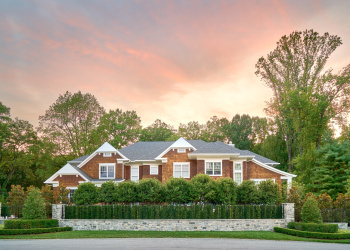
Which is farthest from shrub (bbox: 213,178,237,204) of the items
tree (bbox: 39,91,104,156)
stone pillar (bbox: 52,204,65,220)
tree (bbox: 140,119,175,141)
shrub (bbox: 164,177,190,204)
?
tree (bbox: 140,119,175,141)

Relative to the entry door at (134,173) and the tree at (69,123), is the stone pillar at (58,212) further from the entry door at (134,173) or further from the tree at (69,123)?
the tree at (69,123)

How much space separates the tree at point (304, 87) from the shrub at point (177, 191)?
22797 millimetres

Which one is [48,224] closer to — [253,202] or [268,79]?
[253,202]

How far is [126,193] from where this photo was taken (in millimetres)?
31109

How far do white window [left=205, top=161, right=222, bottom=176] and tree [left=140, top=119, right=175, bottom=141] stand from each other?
1213 inches

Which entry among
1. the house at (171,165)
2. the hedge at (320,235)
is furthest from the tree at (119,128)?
the hedge at (320,235)

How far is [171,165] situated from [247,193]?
1111 cm

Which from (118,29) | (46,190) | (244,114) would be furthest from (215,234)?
(244,114)

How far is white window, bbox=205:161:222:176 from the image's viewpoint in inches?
1495

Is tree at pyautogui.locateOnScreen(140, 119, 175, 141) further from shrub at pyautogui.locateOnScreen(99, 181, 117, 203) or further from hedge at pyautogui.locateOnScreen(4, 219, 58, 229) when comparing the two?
hedge at pyautogui.locateOnScreen(4, 219, 58, 229)

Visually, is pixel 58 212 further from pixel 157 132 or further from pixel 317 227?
pixel 157 132

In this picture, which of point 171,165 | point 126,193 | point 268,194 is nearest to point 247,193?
point 268,194

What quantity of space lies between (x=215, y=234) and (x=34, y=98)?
82.5 feet

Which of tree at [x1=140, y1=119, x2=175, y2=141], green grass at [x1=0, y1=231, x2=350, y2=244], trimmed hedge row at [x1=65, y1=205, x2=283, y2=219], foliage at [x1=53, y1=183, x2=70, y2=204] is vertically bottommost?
green grass at [x1=0, y1=231, x2=350, y2=244]
